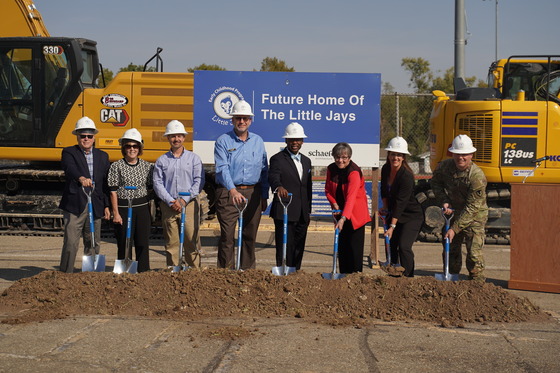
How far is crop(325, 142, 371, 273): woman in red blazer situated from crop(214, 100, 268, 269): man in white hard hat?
100cm

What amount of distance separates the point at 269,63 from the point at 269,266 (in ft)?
75.4

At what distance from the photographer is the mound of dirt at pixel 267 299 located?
7352mm

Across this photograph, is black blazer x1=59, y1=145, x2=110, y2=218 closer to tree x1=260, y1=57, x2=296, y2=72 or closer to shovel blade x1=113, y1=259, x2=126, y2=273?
shovel blade x1=113, y1=259, x2=126, y2=273

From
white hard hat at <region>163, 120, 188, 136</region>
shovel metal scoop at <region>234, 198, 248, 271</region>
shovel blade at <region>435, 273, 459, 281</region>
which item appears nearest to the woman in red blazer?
shovel blade at <region>435, 273, 459, 281</region>

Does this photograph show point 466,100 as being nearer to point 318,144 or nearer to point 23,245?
point 318,144

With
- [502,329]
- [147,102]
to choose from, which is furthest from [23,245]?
[502,329]

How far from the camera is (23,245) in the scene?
1235cm

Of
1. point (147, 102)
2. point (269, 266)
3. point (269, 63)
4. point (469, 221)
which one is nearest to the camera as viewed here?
point (469, 221)

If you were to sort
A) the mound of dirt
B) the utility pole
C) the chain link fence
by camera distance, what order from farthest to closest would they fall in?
the chain link fence
the utility pole
the mound of dirt

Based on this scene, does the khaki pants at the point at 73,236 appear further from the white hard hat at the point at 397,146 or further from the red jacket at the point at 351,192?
the white hard hat at the point at 397,146

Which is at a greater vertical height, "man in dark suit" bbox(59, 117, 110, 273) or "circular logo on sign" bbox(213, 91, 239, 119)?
"circular logo on sign" bbox(213, 91, 239, 119)

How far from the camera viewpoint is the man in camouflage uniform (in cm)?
848

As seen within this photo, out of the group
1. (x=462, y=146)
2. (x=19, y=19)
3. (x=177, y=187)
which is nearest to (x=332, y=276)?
(x=462, y=146)

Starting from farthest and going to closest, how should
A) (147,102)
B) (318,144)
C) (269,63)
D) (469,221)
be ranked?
(269,63) → (147,102) → (318,144) → (469,221)
